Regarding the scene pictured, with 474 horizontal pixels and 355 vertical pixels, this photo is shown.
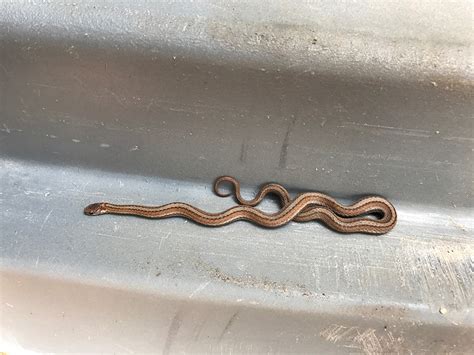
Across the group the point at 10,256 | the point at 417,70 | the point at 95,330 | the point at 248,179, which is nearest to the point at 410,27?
the point at 417,70

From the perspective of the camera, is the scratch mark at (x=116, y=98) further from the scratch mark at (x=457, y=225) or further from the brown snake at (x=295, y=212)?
the scratch mark at (x=457, y=225)

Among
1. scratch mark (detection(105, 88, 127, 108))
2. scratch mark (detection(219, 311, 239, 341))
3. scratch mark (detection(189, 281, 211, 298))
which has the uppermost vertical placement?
scratch mark (detection(105, 88, 127, 108))

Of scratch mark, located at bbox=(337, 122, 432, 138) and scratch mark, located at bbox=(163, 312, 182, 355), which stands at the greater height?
scratch mark, located at bbox=(337, 122, 432, 138)

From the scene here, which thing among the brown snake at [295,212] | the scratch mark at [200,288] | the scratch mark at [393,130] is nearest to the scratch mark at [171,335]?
the scratch mark at [200,288]

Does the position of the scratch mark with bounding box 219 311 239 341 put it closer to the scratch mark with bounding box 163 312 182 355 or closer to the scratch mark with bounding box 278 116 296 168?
the scratch mark with bounding box 163 312 182 355

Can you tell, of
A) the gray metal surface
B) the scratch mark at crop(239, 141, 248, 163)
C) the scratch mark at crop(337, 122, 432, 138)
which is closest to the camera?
the gray metal surface

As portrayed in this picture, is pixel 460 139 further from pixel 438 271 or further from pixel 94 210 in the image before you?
pixel 94 210

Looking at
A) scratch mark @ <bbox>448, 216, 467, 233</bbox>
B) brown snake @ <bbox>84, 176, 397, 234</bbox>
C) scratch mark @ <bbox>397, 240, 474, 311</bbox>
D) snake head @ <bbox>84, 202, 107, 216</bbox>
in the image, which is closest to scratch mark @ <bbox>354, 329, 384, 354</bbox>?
scratch mark @ <bbox>397, 240, 474, 311</bbox>

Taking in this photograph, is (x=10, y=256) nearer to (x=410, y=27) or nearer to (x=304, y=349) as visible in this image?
(x=304, y=349)
